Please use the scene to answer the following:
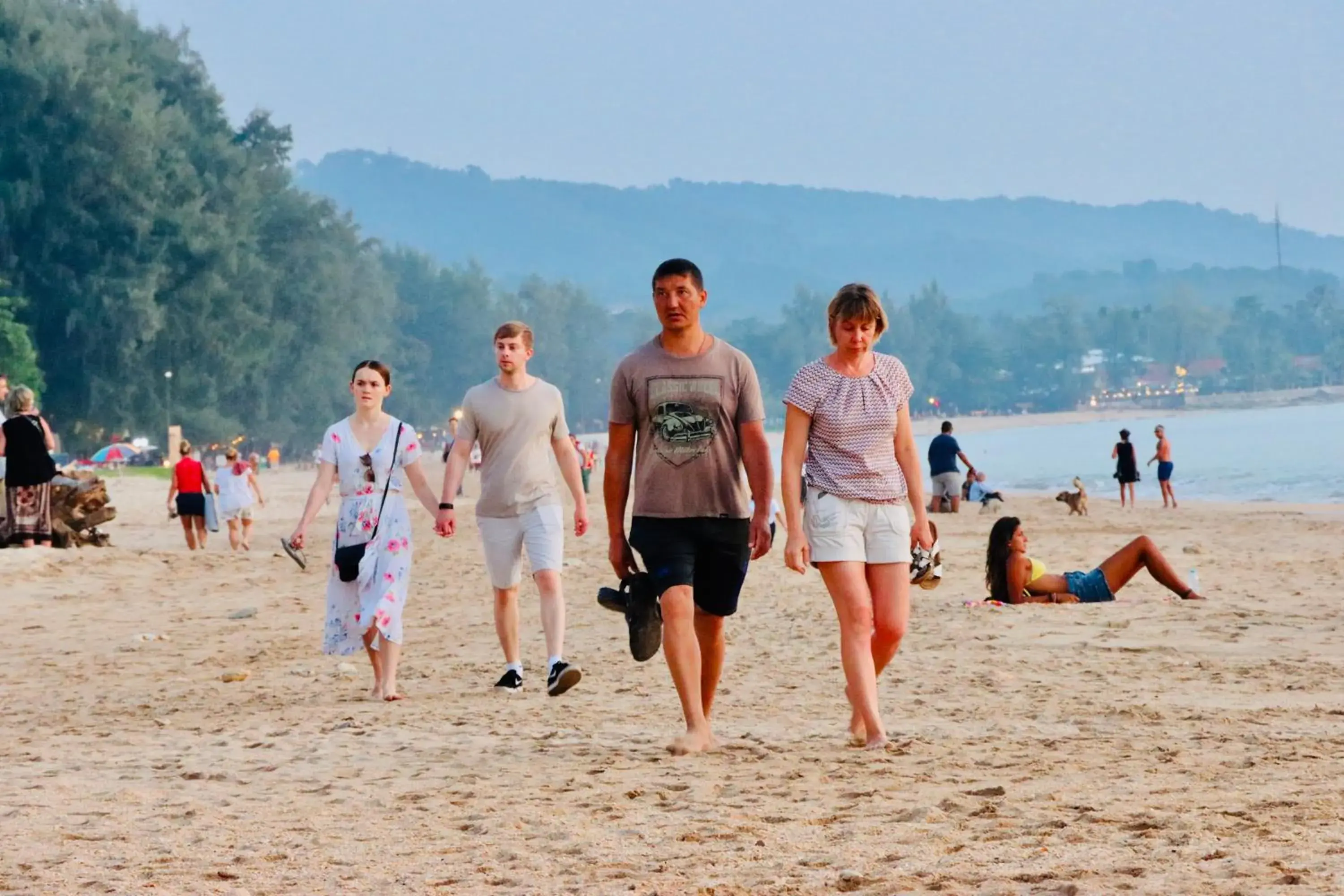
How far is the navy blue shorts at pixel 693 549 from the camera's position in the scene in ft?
21.0

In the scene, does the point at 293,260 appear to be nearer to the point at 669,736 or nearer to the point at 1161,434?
the point at 1161,434

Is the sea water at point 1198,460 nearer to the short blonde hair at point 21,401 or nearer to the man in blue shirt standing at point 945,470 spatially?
the man in blue shirt standing at point 945,470

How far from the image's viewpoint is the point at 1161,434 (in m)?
33.6

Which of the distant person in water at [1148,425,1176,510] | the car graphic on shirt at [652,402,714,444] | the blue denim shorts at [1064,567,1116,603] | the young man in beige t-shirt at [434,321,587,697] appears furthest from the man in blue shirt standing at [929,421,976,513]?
the car graphic on shirt at [652,402,714,444]

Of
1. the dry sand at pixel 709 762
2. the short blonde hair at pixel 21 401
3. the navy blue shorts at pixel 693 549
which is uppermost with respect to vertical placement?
the short blonde hair at pixel 21 401

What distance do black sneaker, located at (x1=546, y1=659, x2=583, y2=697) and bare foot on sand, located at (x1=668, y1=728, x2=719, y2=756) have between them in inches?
61.2

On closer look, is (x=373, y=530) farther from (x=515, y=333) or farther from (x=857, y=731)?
(x=857, y=731)

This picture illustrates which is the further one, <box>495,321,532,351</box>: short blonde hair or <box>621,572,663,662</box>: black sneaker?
<box>495,321,532,351</box>: short blonde hair

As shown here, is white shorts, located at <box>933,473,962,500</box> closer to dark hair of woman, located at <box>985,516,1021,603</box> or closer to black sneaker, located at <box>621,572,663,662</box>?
dark hair of woman, located at <box>985,516,1021,603</box>

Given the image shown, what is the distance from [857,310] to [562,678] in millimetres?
2750

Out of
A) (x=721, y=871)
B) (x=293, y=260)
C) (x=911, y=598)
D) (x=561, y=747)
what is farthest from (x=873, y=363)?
(x=293, y=260)

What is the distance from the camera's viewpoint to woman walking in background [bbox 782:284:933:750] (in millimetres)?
6363

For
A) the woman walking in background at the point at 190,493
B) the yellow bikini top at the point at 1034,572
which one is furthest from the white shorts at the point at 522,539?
the woman walking in background at the point at 190,493

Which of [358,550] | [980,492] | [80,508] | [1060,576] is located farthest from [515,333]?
[980,492]
